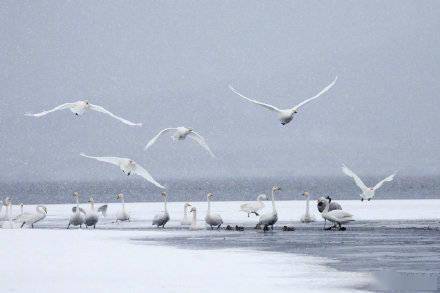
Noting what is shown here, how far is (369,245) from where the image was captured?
25203mm

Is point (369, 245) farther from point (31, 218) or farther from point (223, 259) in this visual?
point (31, 218)

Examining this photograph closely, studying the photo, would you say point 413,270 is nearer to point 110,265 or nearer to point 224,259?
point 224,259

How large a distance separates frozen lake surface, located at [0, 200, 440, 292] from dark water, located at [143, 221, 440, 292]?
0.02 metres

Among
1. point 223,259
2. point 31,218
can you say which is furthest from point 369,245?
point 31,218

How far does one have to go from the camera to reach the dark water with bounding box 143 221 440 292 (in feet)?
61.2

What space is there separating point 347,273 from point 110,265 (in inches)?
196

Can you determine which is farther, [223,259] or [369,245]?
[369,245]

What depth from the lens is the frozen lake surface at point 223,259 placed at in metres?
17.6

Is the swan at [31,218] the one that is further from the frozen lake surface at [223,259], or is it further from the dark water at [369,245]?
the dark water at [369,245]

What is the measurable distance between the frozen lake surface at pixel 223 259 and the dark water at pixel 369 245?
0.02m

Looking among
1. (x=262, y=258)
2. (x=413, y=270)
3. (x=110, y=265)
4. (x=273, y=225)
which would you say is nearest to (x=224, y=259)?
(x=262, y=258)

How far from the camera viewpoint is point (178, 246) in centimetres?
2555

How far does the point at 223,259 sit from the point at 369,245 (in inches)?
201

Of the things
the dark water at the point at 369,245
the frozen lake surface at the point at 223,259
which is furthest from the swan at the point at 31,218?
the dark water at the point at 369,245
